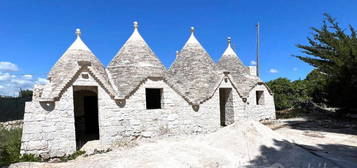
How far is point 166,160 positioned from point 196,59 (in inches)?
273

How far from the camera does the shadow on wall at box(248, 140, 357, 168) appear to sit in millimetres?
5062

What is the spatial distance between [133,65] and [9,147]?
517 centimetres

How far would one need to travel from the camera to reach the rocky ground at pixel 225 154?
528 centimetres

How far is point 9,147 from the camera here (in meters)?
6.92

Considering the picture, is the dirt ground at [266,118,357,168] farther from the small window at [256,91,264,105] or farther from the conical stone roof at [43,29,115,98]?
the conical stone roof at [43,29,115,98]

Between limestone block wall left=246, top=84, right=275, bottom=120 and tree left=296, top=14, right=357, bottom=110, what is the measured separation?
10.6 feet

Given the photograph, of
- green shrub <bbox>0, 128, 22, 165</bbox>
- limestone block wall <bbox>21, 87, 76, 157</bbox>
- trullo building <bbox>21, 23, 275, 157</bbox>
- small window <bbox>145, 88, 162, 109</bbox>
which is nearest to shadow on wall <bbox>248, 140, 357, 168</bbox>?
trullo building <bbox>21, 23, 275, 157</bbox>

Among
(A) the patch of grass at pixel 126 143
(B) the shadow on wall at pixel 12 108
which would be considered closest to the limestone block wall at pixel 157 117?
(A) the patch of grass at pixel 126 143

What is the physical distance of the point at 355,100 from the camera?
36.3 feet

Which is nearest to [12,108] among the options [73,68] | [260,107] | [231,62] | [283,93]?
[73,68]

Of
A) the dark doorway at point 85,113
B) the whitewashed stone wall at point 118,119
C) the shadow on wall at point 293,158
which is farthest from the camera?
the dark doorway at point 85,113

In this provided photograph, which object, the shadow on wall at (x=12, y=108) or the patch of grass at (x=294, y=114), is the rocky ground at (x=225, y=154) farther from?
the shadow on wall at (x=12, y=108)

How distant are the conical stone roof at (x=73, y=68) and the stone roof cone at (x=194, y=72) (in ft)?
10.3

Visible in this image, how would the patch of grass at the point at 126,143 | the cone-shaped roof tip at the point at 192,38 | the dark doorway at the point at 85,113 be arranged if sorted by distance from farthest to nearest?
1. the cone-shaped roof tip at the point at 192,38
2. the dark doorway at the point at 85,113
3. the patch of grass at the point at 126,143
